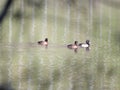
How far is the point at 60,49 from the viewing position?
2717 mm

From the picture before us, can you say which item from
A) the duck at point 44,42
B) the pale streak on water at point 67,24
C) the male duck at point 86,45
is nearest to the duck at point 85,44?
the male duck at point 86,45

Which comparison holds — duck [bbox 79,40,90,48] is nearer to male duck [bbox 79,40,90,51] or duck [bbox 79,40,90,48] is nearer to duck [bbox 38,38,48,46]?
male duck [bbox 79,40,90,51]

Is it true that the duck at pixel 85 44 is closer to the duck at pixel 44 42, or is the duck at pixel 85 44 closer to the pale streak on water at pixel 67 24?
the pale streak on water at pixel 67 24

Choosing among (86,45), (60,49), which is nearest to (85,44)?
(86,45)

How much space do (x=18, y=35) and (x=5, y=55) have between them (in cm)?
17

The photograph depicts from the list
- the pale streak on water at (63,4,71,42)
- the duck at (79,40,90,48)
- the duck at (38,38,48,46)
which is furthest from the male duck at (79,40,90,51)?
the duck at (38,38,48,46)

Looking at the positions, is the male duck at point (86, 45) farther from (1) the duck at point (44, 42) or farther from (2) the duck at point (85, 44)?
(1) the duck at point (44, 42)

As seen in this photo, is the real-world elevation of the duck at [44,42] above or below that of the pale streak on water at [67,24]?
below

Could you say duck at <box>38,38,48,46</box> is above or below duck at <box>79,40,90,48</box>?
above

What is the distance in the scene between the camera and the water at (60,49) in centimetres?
269

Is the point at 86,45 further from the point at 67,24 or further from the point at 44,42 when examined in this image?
the point at 44,42

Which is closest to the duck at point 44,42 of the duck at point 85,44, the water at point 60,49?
the water at point 60,49

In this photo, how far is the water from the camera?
2688 millimetres

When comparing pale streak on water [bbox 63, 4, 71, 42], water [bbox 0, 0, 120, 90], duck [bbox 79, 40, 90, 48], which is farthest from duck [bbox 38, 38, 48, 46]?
A: duck [bbox 79, 40, 90, 48]
